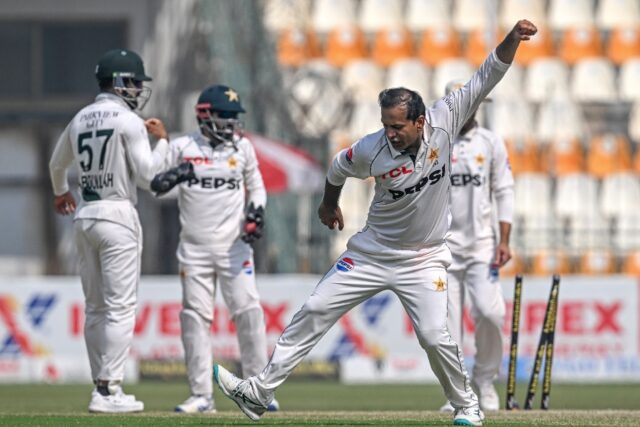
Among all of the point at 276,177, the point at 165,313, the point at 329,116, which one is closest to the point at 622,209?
the point at 329,116

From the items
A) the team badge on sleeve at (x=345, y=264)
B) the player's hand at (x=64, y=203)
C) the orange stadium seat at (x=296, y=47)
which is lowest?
the team badge on sleeve at (x=345, y=264)

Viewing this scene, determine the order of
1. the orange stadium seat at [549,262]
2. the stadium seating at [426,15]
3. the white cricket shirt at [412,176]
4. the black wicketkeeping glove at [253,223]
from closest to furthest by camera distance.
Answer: the white cricket shirt at [412,176]
the black wicketkeeping glove at [253,223]
the orange stadium seat at [549,262]
the stadium seating at [426,15]

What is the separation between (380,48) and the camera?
23000 millimetres

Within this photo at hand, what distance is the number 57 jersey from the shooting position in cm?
973

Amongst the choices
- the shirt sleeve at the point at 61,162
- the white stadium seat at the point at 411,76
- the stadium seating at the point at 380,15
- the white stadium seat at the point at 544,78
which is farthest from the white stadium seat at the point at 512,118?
the shirt sleeve at the point at 61,162

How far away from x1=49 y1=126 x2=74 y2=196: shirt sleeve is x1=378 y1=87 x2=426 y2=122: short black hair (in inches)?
114

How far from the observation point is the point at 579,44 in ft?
75.7

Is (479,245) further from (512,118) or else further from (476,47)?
(476,47)

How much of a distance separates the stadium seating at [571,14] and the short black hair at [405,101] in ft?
52.2

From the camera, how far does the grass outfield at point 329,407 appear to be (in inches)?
348

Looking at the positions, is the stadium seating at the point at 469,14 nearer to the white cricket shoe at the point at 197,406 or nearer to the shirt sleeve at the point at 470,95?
the white cricket shoe at the point at 197,406

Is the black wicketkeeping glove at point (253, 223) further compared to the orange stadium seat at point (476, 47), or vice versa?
the orange stadium seat at point (476, 47)

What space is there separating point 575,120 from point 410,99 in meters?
14.1

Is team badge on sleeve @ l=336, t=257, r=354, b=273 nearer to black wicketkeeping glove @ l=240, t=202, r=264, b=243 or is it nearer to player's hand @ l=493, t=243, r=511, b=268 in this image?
black wicketkeeping glove @ l=240, t=202, r=264, b=243
